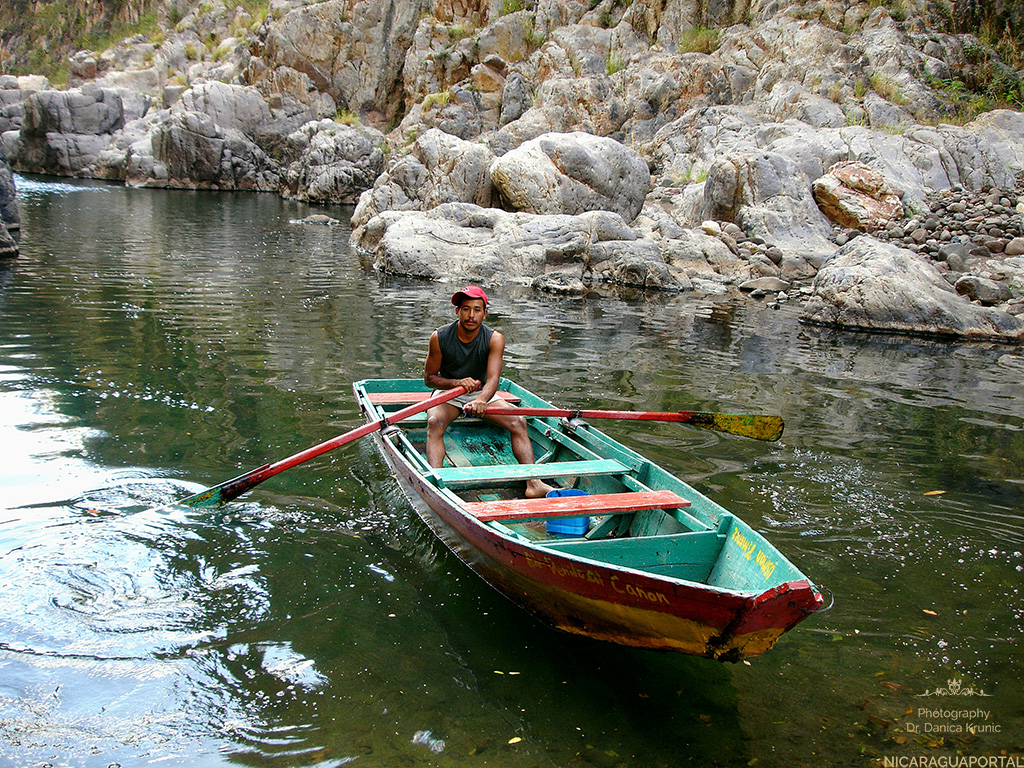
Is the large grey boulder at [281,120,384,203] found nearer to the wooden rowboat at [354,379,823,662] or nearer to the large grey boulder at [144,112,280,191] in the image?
the large grey boulder at [144,112,280,191]

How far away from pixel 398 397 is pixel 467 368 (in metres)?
1.14

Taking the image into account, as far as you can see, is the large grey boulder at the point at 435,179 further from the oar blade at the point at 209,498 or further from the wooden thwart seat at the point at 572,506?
the wooden thwart seat at the point at 572,506

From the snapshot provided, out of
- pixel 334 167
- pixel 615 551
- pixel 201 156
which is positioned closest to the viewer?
pixel 615 551

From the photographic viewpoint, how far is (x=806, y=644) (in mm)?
4094

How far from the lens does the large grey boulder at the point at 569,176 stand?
1814 cm

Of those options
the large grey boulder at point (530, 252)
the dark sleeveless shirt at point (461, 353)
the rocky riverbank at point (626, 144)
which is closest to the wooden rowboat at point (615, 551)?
the dark sleeveless shirt at point (461, 353)

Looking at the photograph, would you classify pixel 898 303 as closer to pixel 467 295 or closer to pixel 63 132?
pixel 467 295

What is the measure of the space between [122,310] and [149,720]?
9.26m

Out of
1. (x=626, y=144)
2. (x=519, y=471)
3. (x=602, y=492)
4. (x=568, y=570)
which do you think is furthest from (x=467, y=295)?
(x=626, y=144)

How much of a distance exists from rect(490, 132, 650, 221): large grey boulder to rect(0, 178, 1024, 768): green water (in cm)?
914

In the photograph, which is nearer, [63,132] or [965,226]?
[965,226]

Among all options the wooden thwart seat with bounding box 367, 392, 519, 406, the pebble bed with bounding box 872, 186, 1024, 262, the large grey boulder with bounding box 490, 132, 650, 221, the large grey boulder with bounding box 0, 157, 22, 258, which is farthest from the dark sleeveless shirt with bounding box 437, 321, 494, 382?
the pebble bed with bounding box 872, 186, 1024, 262

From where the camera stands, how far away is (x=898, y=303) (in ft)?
42.4

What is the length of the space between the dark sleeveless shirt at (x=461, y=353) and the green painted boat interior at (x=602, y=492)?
706 millimetres
